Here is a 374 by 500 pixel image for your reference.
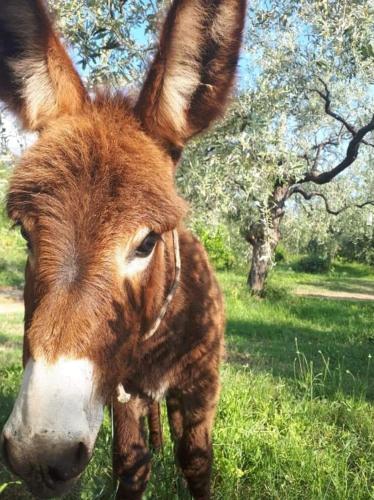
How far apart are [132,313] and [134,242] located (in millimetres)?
290

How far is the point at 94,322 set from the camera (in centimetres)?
174

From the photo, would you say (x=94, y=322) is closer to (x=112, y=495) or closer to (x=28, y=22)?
(x=28, y=22)

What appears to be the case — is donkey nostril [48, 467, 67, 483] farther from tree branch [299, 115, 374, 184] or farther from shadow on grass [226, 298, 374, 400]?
tree branch [299, 115, 374, 184]

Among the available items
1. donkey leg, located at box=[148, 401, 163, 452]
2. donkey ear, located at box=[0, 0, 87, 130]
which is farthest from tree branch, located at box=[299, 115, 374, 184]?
donkey ear, located at box=[0, 0, 87, 130]

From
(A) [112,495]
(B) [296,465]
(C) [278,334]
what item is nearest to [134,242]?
(A) [112,495]

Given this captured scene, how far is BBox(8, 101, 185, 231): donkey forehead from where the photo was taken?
6.17ft

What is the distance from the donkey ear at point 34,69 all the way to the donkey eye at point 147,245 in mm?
780

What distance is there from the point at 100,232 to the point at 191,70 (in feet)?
3.41

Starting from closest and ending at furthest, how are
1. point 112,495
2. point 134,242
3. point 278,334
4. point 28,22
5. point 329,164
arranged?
point 134,242 < point 28,22 < point 112,495 < point 278,334 < point 329,164

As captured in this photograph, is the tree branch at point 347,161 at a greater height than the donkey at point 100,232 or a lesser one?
greater

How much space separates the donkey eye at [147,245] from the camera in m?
2.00

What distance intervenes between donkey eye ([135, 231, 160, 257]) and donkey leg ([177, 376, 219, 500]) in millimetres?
1368

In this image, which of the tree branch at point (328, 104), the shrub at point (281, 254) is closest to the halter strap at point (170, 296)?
the tree branch at point (328, 104)

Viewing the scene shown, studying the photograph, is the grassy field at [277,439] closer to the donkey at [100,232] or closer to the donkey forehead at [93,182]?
the donkey at [100,232]
